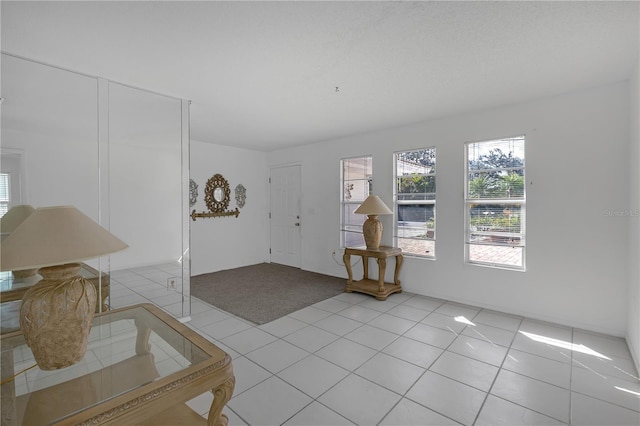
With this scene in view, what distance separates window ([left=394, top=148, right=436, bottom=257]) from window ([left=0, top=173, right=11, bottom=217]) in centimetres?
415

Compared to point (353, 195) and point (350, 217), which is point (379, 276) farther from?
point (353, 195)

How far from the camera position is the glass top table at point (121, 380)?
110cm

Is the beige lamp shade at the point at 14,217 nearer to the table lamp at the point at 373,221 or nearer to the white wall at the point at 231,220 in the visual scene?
the white wall at the point at 231,220

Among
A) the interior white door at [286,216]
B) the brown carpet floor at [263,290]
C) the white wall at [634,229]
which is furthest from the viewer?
the interior white door at [286,216]

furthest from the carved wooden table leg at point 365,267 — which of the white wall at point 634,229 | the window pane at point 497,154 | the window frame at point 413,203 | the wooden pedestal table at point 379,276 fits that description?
the white wall at point 634,229

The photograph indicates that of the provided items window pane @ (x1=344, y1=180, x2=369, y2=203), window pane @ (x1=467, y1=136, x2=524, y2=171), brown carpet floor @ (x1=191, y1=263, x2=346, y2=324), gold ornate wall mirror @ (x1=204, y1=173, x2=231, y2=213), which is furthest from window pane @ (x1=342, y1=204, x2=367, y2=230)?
gold ornate wall mirror @ (x1=204, y1=173, x2=231, y2=213)

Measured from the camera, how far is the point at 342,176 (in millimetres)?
5156

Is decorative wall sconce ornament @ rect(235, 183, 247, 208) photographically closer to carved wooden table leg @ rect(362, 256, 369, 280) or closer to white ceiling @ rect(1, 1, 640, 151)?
white ceiling @ rect(1, 1, 640, 151)

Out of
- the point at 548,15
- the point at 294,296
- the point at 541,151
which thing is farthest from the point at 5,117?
the point at 541,151

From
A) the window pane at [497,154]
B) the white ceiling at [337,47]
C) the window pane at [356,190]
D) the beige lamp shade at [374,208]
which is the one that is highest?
the white ceiling at [337,47]

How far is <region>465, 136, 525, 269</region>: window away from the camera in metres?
3.39

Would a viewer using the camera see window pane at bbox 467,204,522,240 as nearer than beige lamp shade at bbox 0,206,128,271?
No

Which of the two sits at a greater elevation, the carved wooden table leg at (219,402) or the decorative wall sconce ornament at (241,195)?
the decorative wall sconce ornament at (241,195)

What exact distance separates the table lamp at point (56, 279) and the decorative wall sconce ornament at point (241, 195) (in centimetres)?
465
